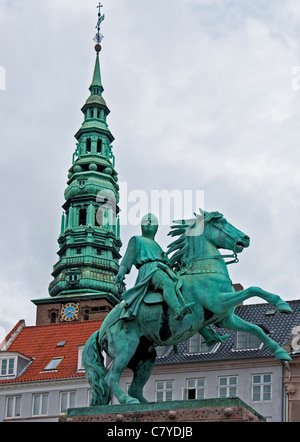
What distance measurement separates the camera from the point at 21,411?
56844 mm

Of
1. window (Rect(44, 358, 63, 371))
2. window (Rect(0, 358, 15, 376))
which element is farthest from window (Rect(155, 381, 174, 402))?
window (Rect(0, 358, 15, 376))

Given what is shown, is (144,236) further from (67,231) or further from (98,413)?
(67,231)

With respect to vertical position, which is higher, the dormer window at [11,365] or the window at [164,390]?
the dormer window at [11,365]

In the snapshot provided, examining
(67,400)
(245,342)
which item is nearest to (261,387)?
(245,342)

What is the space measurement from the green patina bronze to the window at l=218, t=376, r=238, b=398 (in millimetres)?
32104

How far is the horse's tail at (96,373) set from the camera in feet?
68.4

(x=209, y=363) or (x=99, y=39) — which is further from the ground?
(x=99, y=39)

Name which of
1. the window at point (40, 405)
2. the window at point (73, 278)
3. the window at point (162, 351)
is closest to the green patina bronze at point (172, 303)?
the window at point (162, 351)

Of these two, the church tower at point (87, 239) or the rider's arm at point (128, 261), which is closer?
the rider's arm at point (128, 261)

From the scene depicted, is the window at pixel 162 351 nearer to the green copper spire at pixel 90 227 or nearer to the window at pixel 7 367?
the window at pixel 7 367
